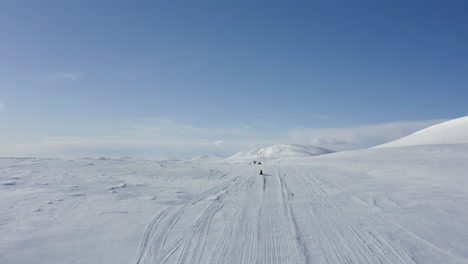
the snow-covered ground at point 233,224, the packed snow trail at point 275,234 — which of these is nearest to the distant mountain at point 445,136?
the snow-covered ground at point 233,224

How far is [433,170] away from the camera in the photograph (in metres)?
20.5

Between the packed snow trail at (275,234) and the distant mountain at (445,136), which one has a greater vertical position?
the distant mountain at (445,136)

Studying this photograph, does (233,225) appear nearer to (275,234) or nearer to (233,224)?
(233,224)

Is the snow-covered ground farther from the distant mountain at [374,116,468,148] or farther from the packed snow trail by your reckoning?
the distant mountain at [374,116,468,148]

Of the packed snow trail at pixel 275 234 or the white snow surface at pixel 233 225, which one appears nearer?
the packed snow trail at pixel 275 234

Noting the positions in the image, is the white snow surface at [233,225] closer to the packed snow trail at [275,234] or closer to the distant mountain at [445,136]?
the packed snow trail at [275,234]

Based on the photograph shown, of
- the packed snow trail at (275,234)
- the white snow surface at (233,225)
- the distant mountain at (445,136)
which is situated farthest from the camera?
the distant mountain at (445,136)

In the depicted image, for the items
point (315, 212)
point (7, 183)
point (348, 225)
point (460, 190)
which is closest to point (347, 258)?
point (348, 225)

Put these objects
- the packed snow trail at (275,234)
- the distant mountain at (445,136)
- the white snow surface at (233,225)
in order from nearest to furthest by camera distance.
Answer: the packed snow trail at (275,234) < the white snow surface at (233,225) < the distant mountain at (445,136)

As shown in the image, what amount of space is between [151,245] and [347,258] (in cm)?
502

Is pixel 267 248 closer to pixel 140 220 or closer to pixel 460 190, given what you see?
pixel 140 220

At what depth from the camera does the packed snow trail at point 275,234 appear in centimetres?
655

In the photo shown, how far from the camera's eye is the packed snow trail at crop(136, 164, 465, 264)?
6551 mm

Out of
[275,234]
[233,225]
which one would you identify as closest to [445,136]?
[275,234]
